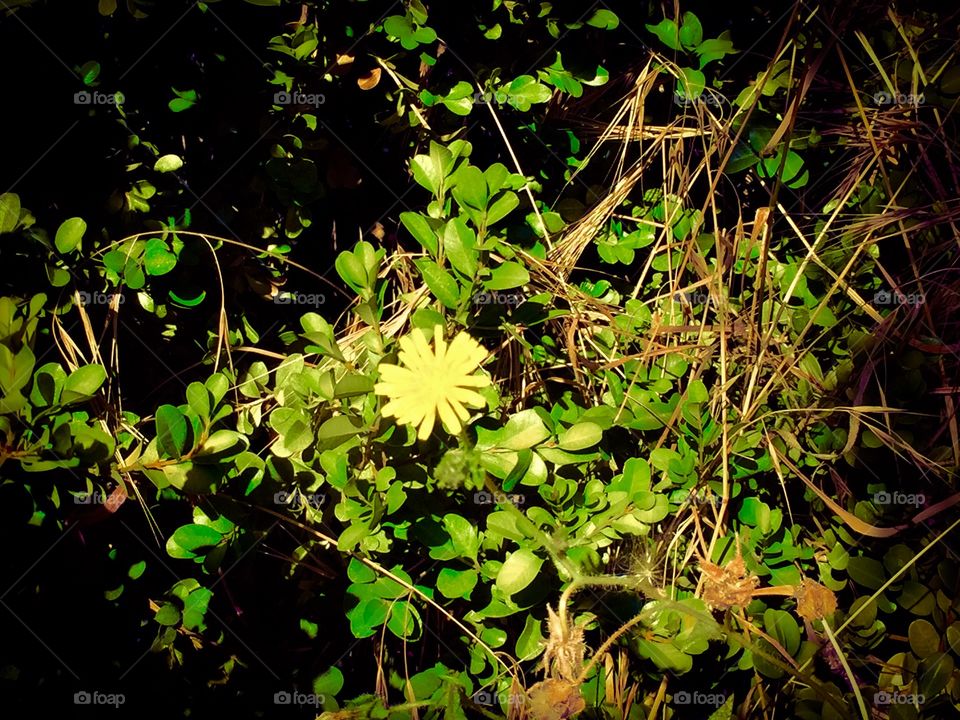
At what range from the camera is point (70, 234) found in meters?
1.32

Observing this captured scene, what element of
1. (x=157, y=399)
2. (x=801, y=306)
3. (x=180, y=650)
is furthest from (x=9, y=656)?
(x=801, y=306)

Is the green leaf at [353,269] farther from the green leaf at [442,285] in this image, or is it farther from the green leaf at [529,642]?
the green leaf at [529,642]

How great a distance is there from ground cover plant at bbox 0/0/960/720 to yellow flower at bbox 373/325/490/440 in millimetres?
10

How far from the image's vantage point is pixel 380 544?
1339mm

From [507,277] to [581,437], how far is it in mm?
327

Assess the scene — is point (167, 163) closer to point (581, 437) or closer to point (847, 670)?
point (581, 437)

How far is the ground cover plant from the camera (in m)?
1.30

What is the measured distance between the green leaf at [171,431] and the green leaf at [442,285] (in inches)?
19.3

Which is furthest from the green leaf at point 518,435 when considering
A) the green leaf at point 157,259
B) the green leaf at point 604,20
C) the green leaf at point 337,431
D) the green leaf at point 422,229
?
the green leaf at point 604,20

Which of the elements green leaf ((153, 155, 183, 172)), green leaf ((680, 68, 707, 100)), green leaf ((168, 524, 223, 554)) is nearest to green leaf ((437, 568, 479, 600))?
green leaf ((168, 524, 223, 554))

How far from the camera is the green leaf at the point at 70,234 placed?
1.32 m

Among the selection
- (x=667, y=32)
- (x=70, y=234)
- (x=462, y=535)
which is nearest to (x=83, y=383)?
(x=70, y=234)

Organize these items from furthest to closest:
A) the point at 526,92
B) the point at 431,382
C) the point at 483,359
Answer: the point at 526,92, the point at 483,359, the point at 431,382

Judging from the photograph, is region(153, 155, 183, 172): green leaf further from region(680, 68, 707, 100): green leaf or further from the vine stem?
the vine stem
